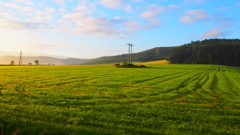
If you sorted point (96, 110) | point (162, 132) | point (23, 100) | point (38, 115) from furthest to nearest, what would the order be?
1. point (23, 100)
2. point (96, 110)
3. point (38, 115)
4. point (162, 132)

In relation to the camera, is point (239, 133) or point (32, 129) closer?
point (32, 129)

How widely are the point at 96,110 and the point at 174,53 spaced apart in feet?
490

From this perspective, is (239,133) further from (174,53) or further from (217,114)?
(174,53)

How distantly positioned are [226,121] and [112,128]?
22.1 ft

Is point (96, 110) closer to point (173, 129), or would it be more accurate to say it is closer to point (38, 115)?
point (38, 115)

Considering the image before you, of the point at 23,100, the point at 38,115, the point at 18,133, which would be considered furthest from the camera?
the point at 23,100

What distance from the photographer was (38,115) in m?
9.04

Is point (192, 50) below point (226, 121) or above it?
above

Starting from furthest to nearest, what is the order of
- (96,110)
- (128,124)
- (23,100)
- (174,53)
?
(174,53)
(23,100)
(96,110)
(128,124)

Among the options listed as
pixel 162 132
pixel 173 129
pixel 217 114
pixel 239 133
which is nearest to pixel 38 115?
pixel 162 132

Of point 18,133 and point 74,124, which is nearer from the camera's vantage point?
point 18,133

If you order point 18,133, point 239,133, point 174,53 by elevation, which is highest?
point 174,53

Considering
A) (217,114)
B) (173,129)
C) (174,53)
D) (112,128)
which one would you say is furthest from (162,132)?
(174,53)

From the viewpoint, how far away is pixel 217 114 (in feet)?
35.0
